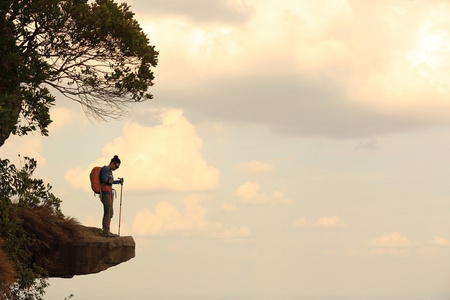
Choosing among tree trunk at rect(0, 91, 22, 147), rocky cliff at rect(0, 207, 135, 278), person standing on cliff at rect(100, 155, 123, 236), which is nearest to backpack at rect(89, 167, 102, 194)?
person standing on cliff at rect(100, 155, 123, 236)

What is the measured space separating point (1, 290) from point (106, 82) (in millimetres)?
9661

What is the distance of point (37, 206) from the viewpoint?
24.1m

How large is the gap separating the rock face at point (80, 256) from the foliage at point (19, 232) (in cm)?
62

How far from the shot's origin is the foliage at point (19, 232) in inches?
850

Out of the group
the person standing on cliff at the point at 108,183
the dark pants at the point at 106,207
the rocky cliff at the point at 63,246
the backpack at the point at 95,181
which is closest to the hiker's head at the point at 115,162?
the person standing on cliff at the point at 108,183

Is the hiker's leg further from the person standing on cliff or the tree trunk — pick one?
the tree trunk

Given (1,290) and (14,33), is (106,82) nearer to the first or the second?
(14,33)

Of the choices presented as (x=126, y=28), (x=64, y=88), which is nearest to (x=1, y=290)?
(x=64, y=88)

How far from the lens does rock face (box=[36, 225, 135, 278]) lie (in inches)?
920

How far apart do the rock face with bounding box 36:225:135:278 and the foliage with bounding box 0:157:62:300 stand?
625 millimetres

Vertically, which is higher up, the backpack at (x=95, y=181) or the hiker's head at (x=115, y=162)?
the hiker's head at (x=115, y=162)

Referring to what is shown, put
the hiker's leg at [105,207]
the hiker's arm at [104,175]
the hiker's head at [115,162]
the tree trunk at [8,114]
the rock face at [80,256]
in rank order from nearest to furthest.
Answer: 1. the tree trunk at [8,114]
2. the hiker's arm at [104,175]
3. the hiker's leg at [105,207]
4. the hiker's head at [115,162]
5. the rock face at [80,256]

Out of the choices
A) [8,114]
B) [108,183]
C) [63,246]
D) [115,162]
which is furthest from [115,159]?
[8,114]

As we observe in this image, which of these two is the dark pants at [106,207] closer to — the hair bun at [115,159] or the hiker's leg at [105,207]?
the hiker's leg at [105,207]
